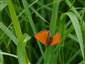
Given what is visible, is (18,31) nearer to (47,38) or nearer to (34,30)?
(47,38)

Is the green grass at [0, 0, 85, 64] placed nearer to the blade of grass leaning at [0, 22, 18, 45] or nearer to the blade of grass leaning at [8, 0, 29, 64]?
the blade of grass leaning at [0, 22, 18, 45]

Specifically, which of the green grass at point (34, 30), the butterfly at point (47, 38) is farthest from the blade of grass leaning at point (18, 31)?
the green grass at point (34, 30)

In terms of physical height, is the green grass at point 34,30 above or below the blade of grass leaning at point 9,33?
below

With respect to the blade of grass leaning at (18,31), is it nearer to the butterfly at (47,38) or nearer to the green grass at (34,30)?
the butterfly at (47,38)

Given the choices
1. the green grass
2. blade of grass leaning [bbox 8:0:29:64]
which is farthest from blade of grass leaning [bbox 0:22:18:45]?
blade of grass leaning [bbox 8:0:29:64]

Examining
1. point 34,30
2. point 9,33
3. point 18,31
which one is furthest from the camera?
point 34,30

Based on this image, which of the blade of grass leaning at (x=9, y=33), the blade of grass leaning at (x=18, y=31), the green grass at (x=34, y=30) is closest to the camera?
the blade of grass leaning at (x=18, y=31)

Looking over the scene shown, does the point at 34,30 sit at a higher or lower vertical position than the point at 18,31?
lower

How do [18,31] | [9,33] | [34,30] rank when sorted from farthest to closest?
1. [34,30]
2. [9,33]
3. [18,31]

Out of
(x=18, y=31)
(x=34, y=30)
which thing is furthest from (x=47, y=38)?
(x=34, y=30)

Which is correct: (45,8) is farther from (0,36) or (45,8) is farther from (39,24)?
(0,36)

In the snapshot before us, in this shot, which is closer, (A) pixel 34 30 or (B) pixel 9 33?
(B) pixel 9 33
